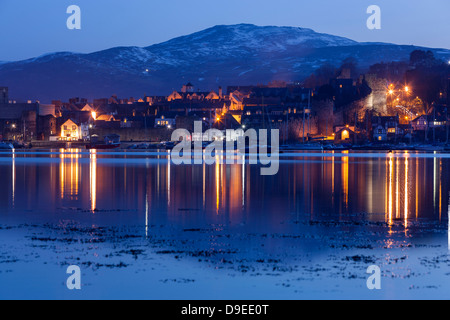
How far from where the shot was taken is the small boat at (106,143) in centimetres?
9250

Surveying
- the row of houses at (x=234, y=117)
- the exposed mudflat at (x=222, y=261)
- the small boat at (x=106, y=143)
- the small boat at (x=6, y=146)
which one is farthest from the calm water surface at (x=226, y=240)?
the small boat at (x=6, y=146)

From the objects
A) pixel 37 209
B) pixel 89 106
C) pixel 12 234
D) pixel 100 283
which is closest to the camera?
pixel 100 283

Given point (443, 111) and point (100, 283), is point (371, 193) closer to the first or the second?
point (100, 283)

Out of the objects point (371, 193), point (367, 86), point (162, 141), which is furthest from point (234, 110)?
point (371, 193)

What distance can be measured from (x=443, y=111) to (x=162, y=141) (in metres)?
37.2

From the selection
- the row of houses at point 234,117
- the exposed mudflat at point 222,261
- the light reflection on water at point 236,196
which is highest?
the row of houses at point 234,117

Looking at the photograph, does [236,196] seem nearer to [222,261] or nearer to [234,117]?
[222,261]

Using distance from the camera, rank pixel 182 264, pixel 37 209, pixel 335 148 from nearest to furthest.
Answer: pixel 182 264 < pixel 37 209 < pixel 335 148

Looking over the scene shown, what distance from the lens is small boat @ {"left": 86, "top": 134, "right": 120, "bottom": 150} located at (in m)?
92.5

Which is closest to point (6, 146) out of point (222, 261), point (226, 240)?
point (226, 240)

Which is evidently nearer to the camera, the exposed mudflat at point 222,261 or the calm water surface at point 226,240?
the exposed mudflat at point 222,261

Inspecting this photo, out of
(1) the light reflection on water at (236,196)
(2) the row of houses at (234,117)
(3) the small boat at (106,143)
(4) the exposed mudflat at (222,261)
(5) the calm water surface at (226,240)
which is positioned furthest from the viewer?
(3) the small boat at (106,143)

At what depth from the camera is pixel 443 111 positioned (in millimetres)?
92875

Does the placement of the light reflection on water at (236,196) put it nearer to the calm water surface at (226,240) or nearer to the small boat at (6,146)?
the calm water surface at (226,240)
